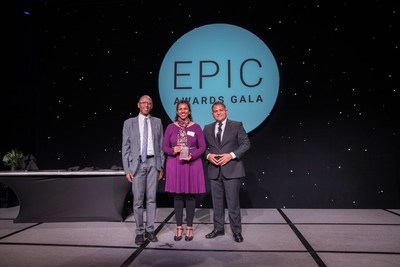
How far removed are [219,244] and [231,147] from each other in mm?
905

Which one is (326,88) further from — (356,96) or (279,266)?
(279,266)

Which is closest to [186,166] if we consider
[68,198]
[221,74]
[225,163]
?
[225,163]

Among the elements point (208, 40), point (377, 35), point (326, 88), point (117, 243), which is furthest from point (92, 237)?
point (377, 35)

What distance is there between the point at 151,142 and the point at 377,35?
386 centimetres

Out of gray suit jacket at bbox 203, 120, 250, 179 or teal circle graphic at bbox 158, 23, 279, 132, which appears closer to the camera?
gray suit jacket at bbox 203, 120, 250, 179

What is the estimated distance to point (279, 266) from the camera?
224 cm

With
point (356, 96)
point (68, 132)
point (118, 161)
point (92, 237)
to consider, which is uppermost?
point (356, 96)

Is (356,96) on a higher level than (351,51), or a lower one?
lower

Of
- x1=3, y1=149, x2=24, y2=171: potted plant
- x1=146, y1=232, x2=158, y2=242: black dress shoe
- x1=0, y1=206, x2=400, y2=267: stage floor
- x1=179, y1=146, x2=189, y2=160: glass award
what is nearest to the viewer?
x1=0, y1=206, x2=400, y2=267: stage floor

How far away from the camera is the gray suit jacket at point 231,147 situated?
2.95m

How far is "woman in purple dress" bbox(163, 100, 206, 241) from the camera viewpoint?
9.49 feet

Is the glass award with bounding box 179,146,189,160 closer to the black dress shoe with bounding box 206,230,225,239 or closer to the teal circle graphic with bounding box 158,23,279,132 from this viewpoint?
the black dress shoe with bounding box 206,230,225,239

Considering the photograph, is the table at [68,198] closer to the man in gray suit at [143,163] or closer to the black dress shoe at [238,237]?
the man in gray suit at [143,163]

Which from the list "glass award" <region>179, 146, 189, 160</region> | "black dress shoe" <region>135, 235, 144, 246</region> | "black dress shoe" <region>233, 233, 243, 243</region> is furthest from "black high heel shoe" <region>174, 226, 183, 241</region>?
"glass award" <region>179, 146, 189, 160</region>
